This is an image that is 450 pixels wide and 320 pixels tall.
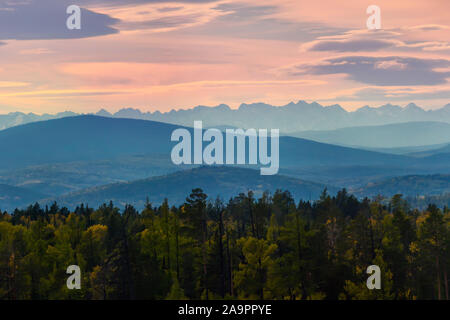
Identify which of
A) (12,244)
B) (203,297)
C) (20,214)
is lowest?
(203,297)

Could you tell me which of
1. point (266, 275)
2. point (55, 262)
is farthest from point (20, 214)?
point (266, 275)

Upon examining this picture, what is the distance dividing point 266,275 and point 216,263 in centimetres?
784

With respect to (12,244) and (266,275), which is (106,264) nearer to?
(12,244)

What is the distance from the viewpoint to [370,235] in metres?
78.3

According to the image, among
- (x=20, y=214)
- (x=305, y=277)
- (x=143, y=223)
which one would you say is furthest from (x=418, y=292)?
(x=20, y=214)

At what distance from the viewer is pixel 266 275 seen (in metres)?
74.4

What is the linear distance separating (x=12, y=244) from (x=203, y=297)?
27.2 metres
